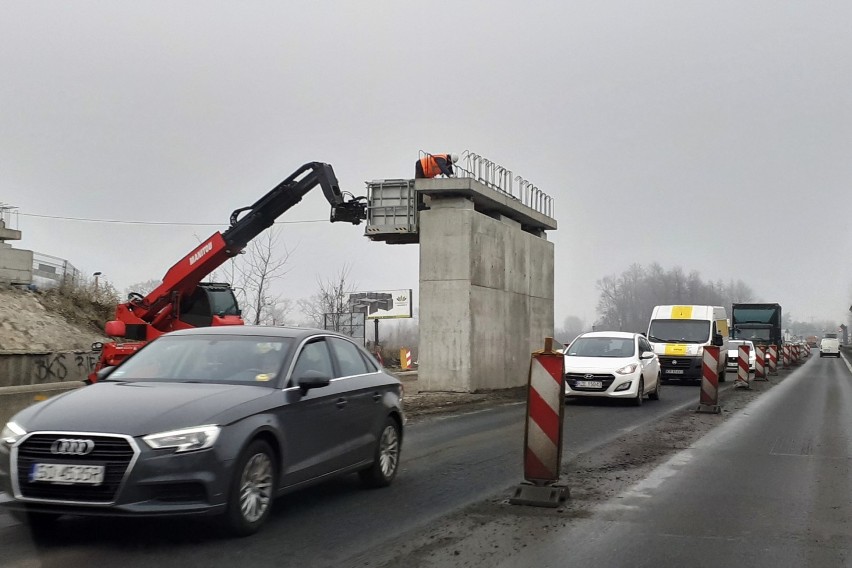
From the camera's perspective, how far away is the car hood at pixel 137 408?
5.49 m

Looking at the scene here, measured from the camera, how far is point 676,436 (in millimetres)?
12742

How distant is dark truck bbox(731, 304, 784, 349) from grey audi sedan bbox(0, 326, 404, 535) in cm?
4075

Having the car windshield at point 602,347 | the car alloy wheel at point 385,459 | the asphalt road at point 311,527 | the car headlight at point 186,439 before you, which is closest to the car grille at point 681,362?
the car windshield at point 602,347

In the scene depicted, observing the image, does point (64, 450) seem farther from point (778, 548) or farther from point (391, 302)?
point (391, 302)

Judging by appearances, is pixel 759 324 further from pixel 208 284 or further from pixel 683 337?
pixel 208 284

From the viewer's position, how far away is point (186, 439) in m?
5.49

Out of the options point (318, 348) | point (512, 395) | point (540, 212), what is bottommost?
point (512, 395)

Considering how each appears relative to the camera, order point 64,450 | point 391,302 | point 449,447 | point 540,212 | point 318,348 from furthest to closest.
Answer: point 391,302
point 540,212
point 449,447
point 318,348
point 64,450

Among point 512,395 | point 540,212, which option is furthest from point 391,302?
point 512,395

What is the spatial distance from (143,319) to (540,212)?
44.2ft

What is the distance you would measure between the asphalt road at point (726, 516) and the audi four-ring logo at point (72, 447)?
2.63 m

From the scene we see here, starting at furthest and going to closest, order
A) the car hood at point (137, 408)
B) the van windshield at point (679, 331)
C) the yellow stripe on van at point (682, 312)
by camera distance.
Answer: the yellow stripe on van at point (682, 312), the van windshield at point (679, 331), the car hood at point (137, 408)

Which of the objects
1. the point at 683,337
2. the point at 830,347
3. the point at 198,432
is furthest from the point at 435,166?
the point at 830,347

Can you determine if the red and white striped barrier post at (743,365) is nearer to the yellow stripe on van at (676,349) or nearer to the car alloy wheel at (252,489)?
the yellow stripe on van at (676,349)
